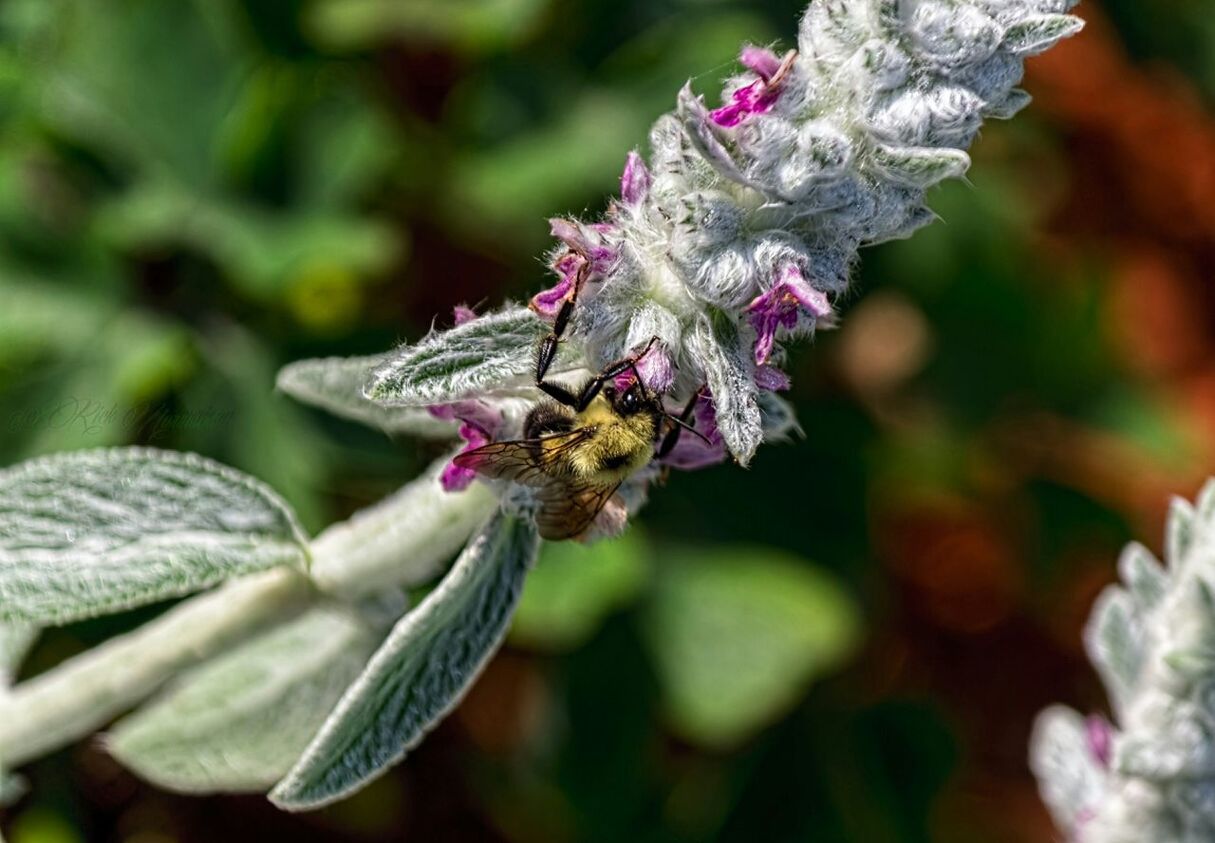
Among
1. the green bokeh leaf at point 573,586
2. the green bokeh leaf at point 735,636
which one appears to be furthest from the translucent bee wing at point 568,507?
the green bokeh leaf at point 735,636

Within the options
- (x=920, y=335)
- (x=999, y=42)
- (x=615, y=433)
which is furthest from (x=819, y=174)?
(x=920, y=335)

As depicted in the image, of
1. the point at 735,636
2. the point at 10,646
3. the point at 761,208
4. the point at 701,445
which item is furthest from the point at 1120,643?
the point at 10,646

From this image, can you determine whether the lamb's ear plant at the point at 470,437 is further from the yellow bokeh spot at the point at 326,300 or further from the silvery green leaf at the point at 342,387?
the yellow bokeh spot at the point at 326,300

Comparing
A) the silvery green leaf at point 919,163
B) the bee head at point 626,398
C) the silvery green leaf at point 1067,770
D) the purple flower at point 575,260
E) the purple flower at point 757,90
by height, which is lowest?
the silvery green leaf at point 1067,770

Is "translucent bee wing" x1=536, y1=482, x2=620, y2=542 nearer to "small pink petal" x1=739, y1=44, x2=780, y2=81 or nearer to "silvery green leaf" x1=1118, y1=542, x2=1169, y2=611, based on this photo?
"small pink petal" x1=739, y1=44, x2=780, y2=81

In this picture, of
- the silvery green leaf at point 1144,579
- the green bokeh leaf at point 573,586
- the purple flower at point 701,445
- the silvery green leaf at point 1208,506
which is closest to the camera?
the purple flower at point 701,445

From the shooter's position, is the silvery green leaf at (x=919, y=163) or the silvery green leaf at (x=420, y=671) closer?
the silvery green leaf at (x=919, y=163)

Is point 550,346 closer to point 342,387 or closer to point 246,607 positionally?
point 342,387
